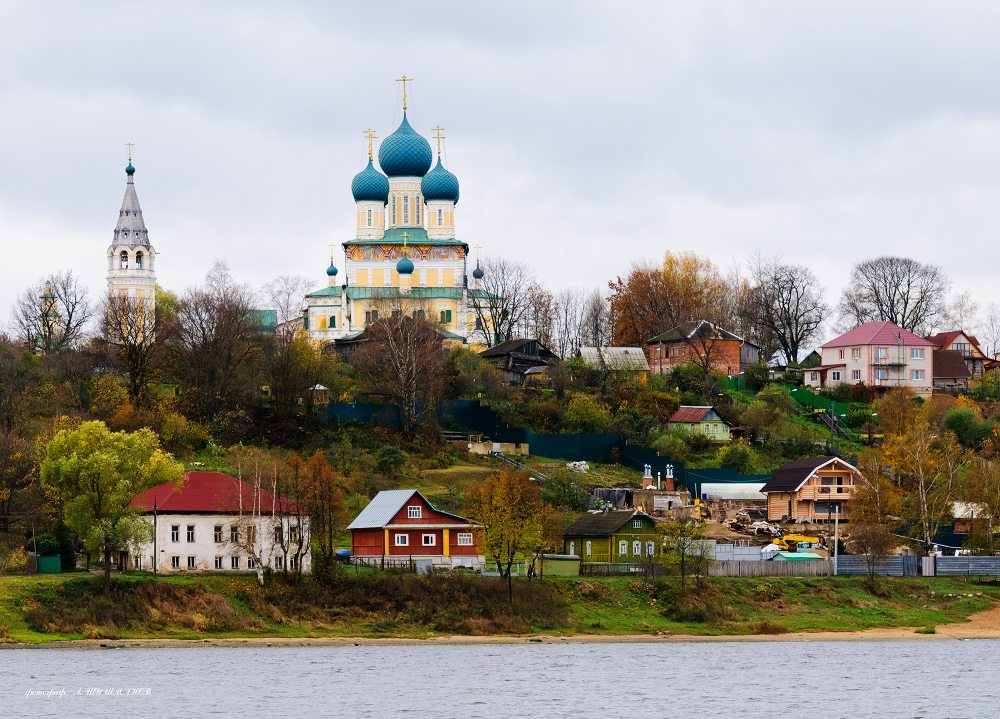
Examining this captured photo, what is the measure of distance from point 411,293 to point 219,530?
160 ft

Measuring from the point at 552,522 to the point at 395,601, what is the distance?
1024 centimetres

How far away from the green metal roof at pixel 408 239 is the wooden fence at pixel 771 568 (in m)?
48.2

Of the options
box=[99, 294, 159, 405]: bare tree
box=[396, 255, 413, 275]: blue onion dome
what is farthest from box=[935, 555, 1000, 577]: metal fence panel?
box=[396, 255, 413, 275]: blue onion dome

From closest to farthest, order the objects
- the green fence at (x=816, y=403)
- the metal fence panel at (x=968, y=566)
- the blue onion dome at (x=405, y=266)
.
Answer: the metal fence panel at (x=968, y=566), the green fence at (x=816, y=403), the blue onion dome at (x=405, y=266)

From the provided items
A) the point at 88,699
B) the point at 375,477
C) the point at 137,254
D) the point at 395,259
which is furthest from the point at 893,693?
the point at 137,254

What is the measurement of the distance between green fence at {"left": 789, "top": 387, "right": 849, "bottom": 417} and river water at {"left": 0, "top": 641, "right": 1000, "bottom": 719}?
3714 centimetres

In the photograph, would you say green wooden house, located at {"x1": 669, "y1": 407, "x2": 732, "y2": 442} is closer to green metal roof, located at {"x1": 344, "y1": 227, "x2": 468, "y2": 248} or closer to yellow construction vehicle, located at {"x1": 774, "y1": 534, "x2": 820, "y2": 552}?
yellow construction vehicle, located at {"x1": 774, "y1": 534, "x2": 820, "y2": 552}

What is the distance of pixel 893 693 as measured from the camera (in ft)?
152

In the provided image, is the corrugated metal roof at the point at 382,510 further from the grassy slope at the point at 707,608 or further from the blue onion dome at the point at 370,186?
the blue onion dome at the point at 370,186

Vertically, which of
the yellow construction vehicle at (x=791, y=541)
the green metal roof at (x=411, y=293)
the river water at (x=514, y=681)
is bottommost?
the river water at (x=514, y=681)

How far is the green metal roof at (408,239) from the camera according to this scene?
346 feet

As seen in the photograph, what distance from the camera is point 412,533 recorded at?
60.8 metres

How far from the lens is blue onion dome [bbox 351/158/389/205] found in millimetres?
106500

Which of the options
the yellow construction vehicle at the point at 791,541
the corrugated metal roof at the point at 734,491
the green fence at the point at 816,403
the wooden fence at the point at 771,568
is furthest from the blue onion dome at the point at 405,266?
the wooden fence at the point at 771,568
